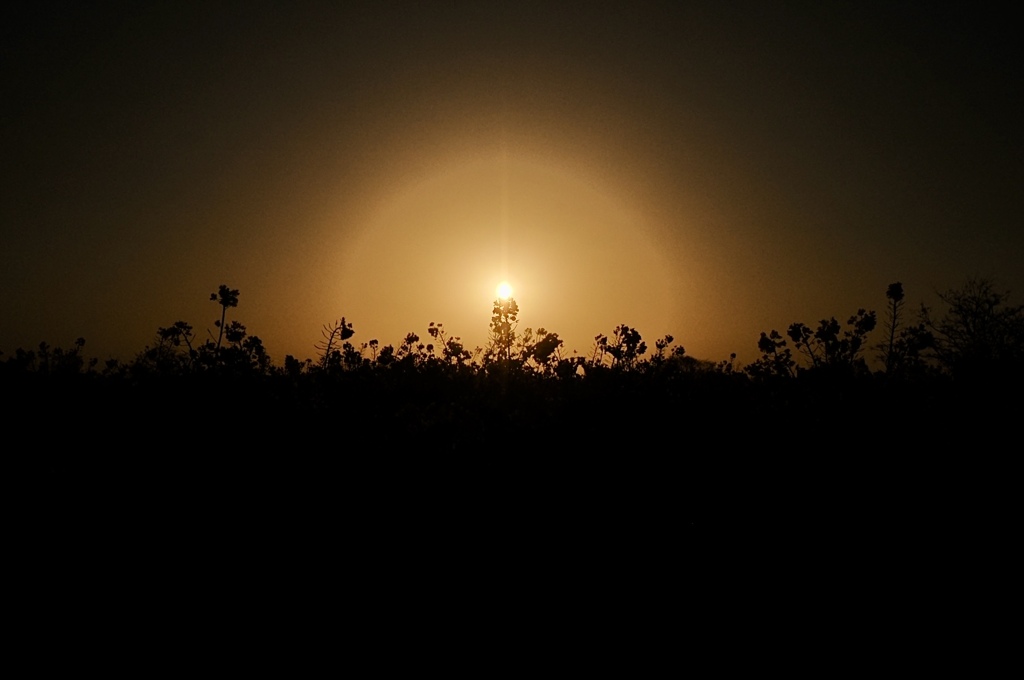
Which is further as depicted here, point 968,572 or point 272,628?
point 968,572

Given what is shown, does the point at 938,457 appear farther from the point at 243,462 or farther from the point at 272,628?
the point at 243,462

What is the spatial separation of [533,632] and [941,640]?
2.41m

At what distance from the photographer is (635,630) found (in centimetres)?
388

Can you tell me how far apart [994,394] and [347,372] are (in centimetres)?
905

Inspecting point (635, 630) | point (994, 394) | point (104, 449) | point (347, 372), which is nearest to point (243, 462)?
point (104, 449)

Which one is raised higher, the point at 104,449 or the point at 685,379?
the point at 685,379

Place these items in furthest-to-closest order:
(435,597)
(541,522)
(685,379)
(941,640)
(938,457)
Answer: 1. (685,379)
2. (938,457)
3. (541,522)
4. (435,597)
5. (941,640)

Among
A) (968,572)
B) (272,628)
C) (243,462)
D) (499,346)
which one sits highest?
(499,346)

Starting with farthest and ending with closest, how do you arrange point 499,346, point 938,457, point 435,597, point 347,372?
point 499,346
point 347,372
point 938,457
point 435,597

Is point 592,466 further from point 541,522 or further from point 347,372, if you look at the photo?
point 347,372

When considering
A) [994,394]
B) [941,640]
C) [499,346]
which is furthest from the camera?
[499,346]

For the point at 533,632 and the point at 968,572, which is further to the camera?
the point at 968,572

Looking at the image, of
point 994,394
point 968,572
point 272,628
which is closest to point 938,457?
point 968,572

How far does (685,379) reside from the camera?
9.23 m
